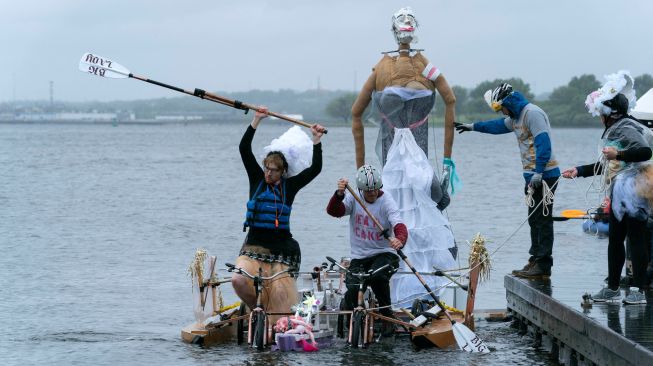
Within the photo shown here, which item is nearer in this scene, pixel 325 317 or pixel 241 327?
pixel 325 317

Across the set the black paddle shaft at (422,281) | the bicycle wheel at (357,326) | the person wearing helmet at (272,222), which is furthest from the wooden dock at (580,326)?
the person wearing helmet at (272,222)

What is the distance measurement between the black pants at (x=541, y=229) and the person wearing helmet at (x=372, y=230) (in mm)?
1401

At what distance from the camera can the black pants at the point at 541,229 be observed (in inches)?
507

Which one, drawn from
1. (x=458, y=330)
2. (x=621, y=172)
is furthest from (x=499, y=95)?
(x=458, y=330)

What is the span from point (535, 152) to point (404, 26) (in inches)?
88.7

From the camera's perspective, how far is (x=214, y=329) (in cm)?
1295

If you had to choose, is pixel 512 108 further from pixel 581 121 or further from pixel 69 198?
pixel 581 121

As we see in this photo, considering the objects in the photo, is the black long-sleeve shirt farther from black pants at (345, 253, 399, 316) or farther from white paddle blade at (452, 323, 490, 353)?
white paddle blade at (452, 323, 490, 353)

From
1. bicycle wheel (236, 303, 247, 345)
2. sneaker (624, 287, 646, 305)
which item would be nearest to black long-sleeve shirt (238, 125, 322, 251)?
bicycle wheel (236, 303, 247, 345)

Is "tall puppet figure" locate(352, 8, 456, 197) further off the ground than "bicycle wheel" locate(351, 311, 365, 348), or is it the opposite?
"tall puppet figure" locate(352, 8, 456, 197)

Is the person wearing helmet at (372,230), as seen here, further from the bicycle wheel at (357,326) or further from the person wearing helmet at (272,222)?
the person wearing helmet at (272,222)

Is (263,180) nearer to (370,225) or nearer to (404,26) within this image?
(370,225)

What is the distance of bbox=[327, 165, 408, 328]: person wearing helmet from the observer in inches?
490

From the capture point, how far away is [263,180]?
1273 centimetres
